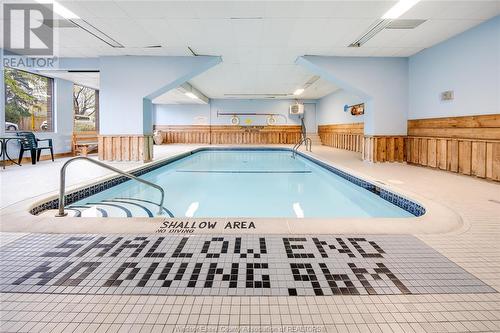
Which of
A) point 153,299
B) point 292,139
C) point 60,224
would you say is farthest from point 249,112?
point 153,299

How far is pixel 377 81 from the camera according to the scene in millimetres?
7281

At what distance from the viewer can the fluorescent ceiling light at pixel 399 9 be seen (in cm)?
425

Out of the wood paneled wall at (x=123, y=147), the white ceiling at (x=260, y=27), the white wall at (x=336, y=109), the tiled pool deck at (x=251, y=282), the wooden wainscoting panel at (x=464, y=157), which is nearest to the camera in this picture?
the tiled pool deck at (x=251, y=282)

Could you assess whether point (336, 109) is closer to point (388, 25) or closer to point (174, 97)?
point (174, 97)

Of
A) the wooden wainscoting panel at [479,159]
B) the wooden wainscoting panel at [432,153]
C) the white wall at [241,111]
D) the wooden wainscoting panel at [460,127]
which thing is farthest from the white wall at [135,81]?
the white wall at [241,111]

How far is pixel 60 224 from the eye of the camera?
2.51 metres

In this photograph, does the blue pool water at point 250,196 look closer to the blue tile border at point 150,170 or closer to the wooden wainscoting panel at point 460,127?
the blue tile border at point 150,170

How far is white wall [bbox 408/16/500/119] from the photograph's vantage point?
484 centimetres

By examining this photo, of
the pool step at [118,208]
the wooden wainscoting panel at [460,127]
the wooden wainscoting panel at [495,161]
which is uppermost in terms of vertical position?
the wooden wainscoting panel at [460,127]

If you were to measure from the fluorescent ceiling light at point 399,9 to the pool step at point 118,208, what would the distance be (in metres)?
4.38

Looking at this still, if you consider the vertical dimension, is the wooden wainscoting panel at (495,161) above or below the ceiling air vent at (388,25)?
below

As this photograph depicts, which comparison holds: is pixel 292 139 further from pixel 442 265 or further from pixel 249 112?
pixel 442 265

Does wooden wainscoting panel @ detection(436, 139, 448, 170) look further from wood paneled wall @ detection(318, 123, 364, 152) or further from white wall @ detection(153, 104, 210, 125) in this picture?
white wall @ detection(153, 104, 210, 125)

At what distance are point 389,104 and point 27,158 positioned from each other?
9.10 metres
